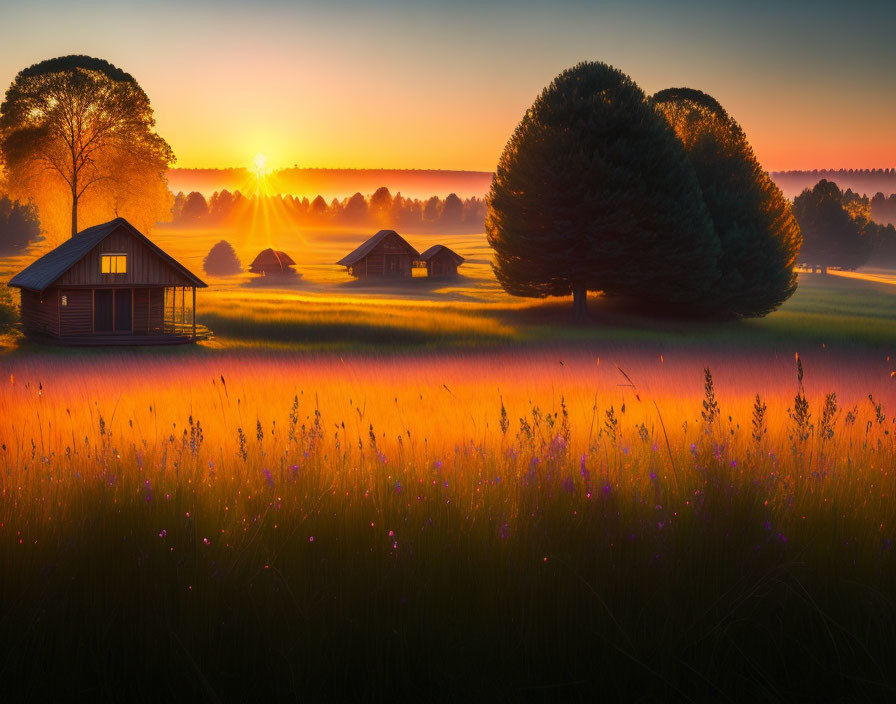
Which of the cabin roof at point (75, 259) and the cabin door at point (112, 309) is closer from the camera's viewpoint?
the cabin roof at point (75, 259)

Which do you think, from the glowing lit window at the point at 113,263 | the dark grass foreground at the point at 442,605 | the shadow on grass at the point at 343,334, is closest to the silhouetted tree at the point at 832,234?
the shadow on grass at the point at 343,334

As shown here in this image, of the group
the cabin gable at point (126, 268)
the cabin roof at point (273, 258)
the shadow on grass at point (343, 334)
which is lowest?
the shadow on grass at point (343, 334)

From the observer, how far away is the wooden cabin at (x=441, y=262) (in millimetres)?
89125

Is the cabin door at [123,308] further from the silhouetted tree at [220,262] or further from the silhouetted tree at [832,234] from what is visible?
the silhouetted tree at [832,234]

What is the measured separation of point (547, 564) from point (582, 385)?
13.1m

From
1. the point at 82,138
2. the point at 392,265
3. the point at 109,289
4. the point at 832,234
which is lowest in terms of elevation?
the point at 109,289

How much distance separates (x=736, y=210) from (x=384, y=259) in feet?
166

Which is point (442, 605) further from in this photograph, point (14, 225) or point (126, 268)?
point (14, 225)

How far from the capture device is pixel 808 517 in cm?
538

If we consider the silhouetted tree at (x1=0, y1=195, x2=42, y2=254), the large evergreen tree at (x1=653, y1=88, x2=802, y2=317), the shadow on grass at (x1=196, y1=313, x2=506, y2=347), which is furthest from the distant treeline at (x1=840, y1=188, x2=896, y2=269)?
the silhouetted tree at (x1=0, y1=195, x2=42, y2=254)

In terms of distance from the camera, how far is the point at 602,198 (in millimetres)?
39219

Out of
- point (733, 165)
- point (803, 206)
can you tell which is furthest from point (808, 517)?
point (803, 206)

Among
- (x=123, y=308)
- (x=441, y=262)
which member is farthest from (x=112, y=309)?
(x=441, y=262)

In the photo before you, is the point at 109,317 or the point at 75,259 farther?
the point at 109,317
